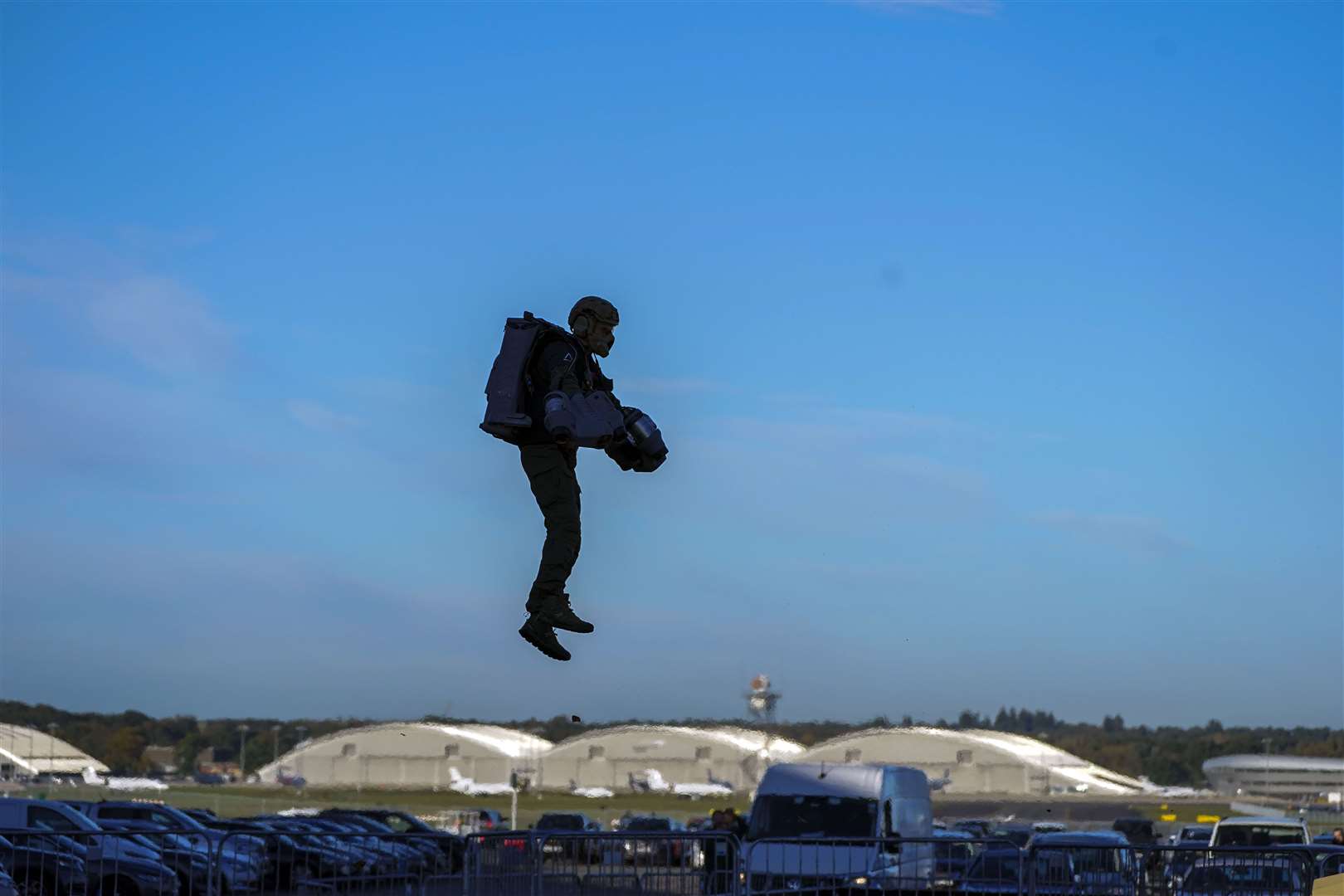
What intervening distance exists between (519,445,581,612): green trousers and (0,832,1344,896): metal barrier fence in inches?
304

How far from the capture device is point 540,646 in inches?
266

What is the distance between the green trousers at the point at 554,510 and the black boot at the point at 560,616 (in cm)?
3

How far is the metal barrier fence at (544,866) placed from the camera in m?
15.2

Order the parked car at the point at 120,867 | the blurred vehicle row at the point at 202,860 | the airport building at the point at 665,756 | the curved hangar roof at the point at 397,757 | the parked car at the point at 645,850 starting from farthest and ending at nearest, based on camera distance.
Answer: the airport building at the point at 665,756 < the curved hangar roof at the point at 397,757 < the parked car at the point at 120,867 < the blurred vehicle row at the point at 202,860 < the parked car at the point at 645,850

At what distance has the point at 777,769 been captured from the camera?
29703 millimetres

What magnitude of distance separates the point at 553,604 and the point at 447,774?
48.4 m

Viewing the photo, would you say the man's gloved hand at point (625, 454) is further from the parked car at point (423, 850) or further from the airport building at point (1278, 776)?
the airport building at point (1278, 776)

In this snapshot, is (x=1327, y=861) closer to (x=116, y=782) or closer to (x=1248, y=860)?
(x=1248, y=860)

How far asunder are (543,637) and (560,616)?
112 millimetres

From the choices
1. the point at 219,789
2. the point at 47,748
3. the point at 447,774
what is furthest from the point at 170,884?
the point at 219,789

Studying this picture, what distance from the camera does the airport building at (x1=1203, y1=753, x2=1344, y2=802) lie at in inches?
3191

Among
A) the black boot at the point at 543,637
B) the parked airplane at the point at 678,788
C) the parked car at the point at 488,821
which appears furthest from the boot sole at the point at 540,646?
the parked airplane at the point at 678,788

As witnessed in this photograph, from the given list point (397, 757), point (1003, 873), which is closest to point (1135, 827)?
point (397, 757)

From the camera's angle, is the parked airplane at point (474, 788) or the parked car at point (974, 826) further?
the parked airplane at point (474, 788)
